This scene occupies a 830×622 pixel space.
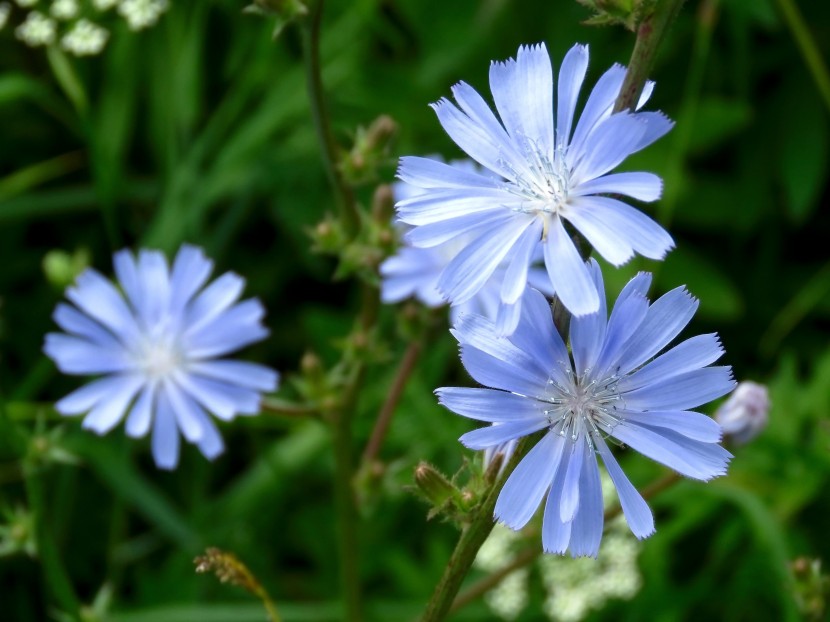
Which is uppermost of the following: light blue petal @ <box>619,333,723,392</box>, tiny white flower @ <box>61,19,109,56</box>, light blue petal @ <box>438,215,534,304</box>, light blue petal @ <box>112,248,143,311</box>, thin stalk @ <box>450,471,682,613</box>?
tiny white flower @ <box>61,19,109,56</box>

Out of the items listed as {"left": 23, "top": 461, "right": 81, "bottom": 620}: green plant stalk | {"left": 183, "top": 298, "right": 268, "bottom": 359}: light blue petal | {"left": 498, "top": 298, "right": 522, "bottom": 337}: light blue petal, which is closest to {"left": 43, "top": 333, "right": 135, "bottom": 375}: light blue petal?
{"left": 183, "top": 298, "right": 268, "bottom": 359}: light blue petal

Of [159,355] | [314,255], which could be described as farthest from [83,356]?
[314,255]

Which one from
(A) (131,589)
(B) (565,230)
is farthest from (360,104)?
(B) (565,230)

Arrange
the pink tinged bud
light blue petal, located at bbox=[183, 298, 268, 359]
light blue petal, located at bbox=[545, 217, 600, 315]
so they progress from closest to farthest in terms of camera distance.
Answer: light blue petal, located at bbox=[545, 217, 600, 315] < the pink tinged bud < light blue petal, located at bbox=[183, 298, 268, 359]

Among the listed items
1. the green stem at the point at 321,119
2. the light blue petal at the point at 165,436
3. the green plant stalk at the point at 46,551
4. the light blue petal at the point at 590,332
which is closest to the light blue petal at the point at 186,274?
the light blue petal at the point at 165,436

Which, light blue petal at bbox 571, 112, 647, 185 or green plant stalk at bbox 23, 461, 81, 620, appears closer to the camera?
light blue petal at bbox 571, 112, 647, 185

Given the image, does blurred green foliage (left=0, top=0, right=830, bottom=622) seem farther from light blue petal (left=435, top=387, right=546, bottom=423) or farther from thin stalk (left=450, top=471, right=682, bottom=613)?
light blue petal (left=435, top=387, right=546, bottom=423)

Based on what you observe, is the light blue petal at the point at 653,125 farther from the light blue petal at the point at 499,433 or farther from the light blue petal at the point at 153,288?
the light blue petal at the point at 153,288
